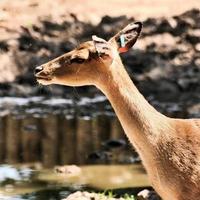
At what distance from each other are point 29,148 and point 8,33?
21.5ft

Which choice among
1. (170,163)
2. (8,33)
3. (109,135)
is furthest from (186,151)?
(8,33)

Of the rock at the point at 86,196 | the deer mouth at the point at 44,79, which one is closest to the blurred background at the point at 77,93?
the rock at the point at 86,196

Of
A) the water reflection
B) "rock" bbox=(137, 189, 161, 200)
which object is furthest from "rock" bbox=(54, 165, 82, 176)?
"rock" bbox=(137, 189, 161, 200)

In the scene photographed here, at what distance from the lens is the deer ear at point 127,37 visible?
5.57 meters

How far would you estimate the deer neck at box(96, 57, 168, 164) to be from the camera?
17.8ft

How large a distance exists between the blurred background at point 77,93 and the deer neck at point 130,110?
3.38 meters

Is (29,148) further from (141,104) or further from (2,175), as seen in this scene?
(141,104)

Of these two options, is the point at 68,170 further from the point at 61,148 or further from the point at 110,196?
the point at 110,196

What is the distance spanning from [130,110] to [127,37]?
23.3 inches

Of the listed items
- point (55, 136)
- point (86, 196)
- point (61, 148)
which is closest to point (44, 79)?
point (86, 196)

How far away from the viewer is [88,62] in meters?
5.45

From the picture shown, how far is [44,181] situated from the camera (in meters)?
9.27

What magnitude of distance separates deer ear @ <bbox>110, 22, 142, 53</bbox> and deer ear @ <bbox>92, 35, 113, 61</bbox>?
22 cm

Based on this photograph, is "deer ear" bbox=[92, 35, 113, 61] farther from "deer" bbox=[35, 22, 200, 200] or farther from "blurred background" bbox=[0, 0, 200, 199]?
"blurred background" bbox=[0, 0, 200, 199]
